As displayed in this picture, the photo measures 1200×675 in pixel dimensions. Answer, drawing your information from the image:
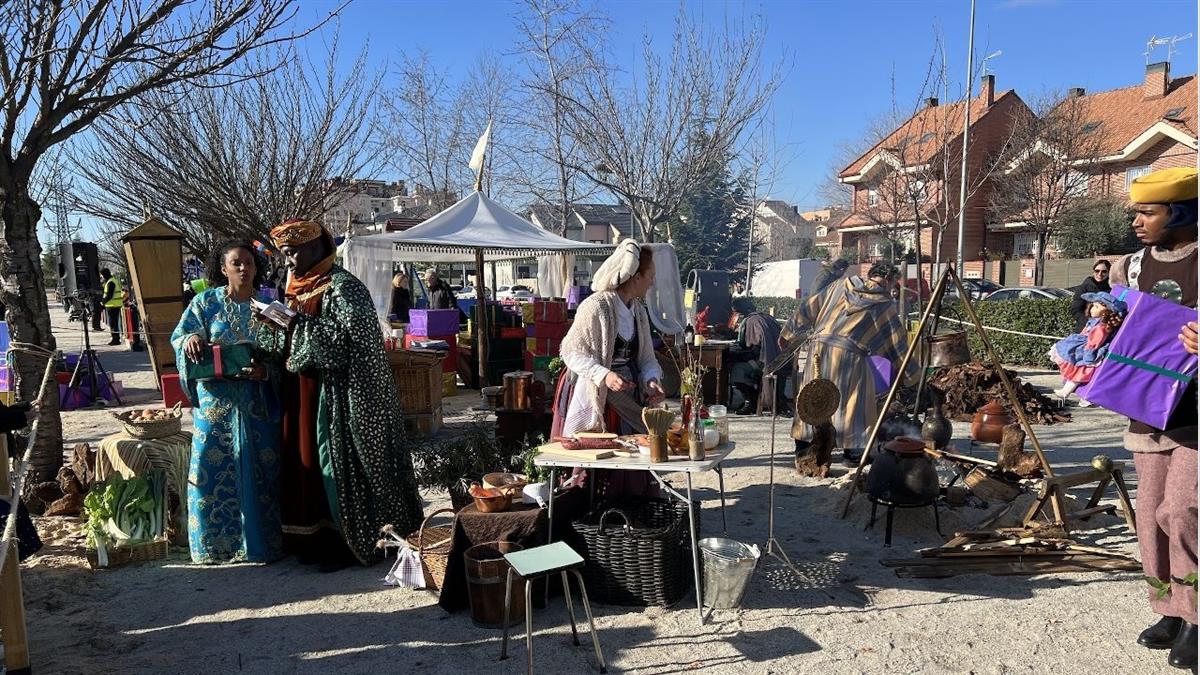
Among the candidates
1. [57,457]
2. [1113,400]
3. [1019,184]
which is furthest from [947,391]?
[1019,184]

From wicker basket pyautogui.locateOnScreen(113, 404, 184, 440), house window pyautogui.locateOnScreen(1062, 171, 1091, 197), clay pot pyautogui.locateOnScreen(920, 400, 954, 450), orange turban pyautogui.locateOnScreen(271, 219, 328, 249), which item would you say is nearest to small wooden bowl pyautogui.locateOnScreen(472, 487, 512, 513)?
orange turban pyautogui.locateOnScreen(271, 219, 328, 249)

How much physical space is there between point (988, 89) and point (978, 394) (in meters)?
24.5

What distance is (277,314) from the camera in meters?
4.14

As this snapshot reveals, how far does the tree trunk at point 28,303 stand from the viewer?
18.0ft

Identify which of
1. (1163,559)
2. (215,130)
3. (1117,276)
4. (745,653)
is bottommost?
(745,653)

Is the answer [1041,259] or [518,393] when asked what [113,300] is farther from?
[1041,259]

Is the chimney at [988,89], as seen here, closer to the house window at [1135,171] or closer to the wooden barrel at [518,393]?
the house window at [1135,171]

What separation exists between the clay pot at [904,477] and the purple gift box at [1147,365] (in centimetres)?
201

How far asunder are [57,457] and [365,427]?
3.29 metres

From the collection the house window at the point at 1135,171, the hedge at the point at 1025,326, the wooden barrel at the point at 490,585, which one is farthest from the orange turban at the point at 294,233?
the house window at the point at 1135,171

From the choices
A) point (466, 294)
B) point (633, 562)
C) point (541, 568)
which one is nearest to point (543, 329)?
point (633, 562)

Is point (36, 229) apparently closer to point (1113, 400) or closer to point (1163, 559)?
point (1113, 400)

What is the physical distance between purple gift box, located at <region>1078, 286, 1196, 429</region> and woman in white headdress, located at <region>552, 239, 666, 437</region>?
210 centimetres

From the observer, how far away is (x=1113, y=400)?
2996 mm
